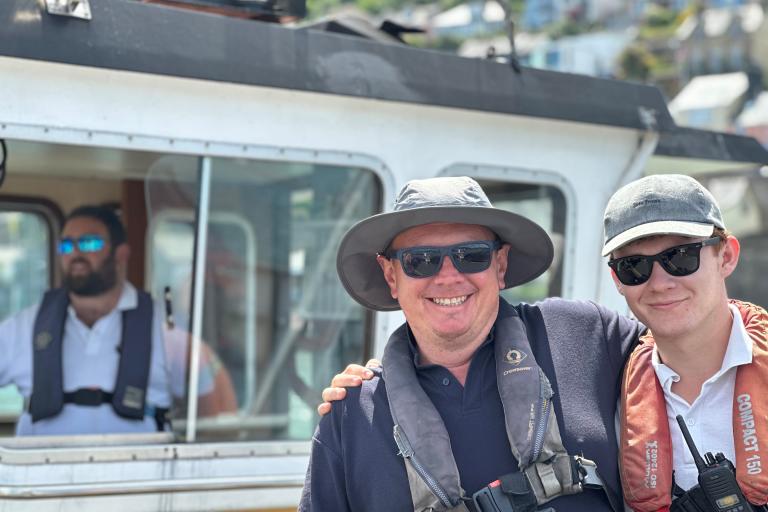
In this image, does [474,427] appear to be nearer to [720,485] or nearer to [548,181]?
[720,485]

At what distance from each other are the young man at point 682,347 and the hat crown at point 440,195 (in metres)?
0.31

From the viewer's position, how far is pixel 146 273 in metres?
4.85

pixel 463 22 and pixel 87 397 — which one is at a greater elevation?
pixel 463 22

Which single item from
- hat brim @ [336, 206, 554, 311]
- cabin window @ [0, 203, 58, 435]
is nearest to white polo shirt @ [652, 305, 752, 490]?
hat brim @ [336, 206, 554, 311]

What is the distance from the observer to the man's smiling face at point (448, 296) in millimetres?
2203

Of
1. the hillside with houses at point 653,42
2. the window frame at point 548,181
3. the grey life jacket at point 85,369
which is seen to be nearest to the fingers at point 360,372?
the window frame at point 548,181

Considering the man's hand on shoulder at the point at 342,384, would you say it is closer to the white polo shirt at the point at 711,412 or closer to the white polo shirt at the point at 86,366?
the white polo shirt at the point at 711,412

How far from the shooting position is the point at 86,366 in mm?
3943

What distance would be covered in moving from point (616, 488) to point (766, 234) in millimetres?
13503

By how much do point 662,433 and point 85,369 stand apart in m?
2.51

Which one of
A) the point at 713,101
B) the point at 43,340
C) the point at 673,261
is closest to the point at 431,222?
the point at 673,261

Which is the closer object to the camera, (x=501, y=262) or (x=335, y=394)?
(x=335, y=394)

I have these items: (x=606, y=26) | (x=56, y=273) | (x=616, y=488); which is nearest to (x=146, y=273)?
(x=56, y=273)

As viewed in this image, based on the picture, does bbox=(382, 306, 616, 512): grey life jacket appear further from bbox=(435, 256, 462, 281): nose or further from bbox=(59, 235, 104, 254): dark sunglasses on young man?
bbox=(59, 235, 104, 254): dark sunglasses on young man
